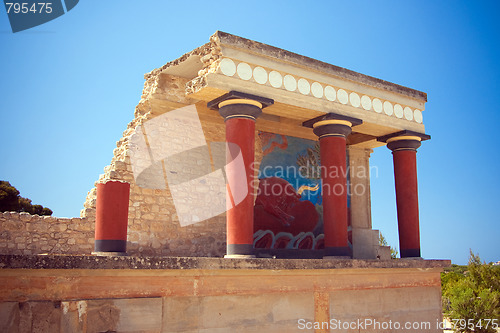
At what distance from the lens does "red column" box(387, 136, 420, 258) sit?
10172mm

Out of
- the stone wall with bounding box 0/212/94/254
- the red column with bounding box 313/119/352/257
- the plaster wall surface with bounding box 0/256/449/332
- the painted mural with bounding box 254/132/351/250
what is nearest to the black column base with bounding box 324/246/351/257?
the red column with bounding box 313/119/352/257

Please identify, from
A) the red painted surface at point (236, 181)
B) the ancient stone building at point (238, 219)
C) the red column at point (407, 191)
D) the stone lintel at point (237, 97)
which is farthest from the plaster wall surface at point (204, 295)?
the stone lintel at point (237, 97)

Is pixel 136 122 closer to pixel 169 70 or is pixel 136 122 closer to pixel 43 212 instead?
pixel 169 70

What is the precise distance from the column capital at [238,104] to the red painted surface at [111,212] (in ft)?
8.02

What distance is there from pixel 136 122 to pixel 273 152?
312 centimetres

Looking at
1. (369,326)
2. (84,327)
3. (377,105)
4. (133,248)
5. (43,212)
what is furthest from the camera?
(43,212)

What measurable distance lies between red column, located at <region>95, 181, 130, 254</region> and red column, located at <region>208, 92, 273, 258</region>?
192 centimetres

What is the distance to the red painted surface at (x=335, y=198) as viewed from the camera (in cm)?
883

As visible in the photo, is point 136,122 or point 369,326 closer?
point 369,326

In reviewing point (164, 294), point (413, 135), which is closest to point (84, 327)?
point (164, 294)

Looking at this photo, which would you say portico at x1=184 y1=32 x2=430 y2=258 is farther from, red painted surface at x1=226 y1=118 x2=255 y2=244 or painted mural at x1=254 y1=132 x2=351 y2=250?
painted mural at x1=254 y1=132 x2=351 y2=250

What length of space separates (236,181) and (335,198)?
2.33m

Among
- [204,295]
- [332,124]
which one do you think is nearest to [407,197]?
[332,124]

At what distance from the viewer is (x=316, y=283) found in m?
6.96
